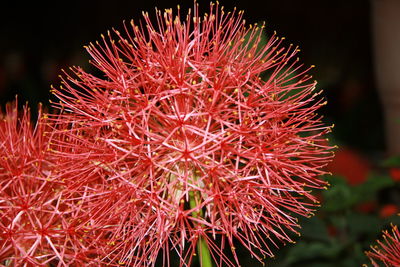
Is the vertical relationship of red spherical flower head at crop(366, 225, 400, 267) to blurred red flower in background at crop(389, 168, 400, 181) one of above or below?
below

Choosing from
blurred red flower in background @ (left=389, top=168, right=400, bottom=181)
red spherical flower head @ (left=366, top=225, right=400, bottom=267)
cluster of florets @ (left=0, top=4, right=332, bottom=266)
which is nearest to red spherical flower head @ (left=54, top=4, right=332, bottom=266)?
cluster of florets @ (left=0, top=4, right=332, bottom=266)

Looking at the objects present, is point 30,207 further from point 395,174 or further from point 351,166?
point 351,166

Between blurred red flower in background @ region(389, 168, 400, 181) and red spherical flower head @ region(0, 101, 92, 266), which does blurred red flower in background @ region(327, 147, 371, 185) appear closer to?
blurred red flower in background @ region(389, 168, 400, 181)

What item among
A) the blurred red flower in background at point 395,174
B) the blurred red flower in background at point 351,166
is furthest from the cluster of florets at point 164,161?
the blurred red flower in background at point 351,166

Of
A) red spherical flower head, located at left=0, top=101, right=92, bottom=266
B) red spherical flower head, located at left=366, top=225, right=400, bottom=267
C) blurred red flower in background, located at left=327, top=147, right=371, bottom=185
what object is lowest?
red spherical flower head, located at left=366, top=225, right=400, bottom=267

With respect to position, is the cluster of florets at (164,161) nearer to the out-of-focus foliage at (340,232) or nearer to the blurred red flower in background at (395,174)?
the out-of-focus foliage at (340,232)

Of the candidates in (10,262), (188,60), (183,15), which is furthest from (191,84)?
(183,15)

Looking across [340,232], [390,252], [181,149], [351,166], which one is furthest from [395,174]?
[351,166]

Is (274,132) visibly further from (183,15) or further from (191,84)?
(183,15)
